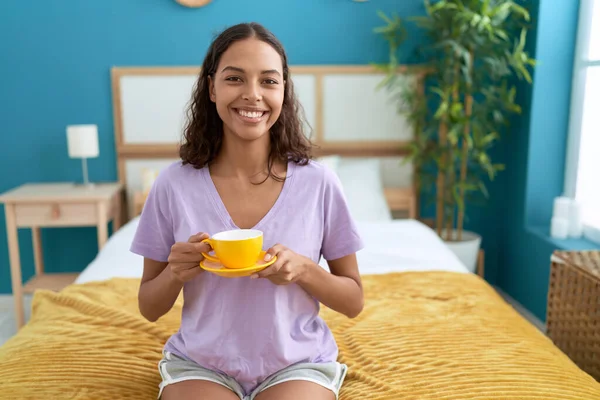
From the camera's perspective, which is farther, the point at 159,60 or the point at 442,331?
the point at 159,60

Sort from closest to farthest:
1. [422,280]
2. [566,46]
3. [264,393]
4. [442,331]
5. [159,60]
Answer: [264,393], [442,331], [422,280], [566,46], [159,60]

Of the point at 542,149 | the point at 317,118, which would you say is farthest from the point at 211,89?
the point at 542,149

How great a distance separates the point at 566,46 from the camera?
289 centimetres

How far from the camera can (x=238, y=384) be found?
1.19 metres

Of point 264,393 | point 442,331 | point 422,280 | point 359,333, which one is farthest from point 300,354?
point 422,280

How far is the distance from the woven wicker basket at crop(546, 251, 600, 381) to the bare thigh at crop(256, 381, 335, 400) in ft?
3.46

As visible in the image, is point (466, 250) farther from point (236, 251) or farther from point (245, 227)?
point (236, 251)

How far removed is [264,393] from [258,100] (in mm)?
595

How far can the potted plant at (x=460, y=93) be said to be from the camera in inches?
114

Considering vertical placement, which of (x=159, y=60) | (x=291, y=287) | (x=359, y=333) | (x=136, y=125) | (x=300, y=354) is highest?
(x=159, y=60)

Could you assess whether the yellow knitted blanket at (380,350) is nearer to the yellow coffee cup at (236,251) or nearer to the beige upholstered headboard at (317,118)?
the yellow coffee cup at (236,251)

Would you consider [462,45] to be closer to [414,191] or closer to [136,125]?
[414,191]

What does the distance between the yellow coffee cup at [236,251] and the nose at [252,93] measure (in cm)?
29

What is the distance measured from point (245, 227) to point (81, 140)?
2.15 metres
